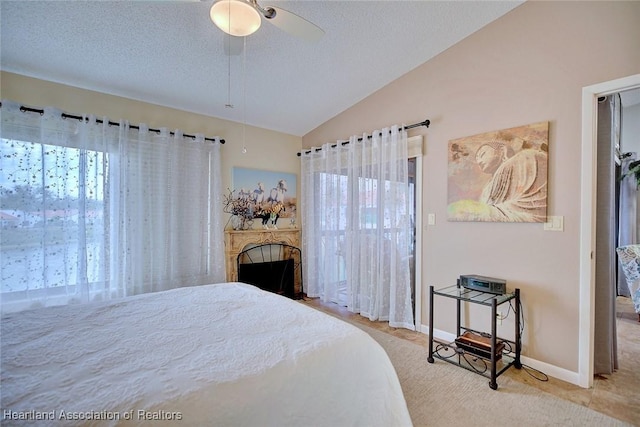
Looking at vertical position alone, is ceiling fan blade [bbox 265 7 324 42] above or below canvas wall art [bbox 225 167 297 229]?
above

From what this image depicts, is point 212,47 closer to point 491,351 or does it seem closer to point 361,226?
point 361,226

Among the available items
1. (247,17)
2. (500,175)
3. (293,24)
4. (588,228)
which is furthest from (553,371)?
(247,17)

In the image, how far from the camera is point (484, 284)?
2465mm

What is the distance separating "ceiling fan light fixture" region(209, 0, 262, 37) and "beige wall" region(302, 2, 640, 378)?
6.89ft

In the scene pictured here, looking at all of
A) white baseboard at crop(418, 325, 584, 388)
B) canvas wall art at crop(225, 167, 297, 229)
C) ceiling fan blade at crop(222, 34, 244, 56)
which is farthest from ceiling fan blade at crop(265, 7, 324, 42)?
white baseboard at crop(418, 325, 584, 388)

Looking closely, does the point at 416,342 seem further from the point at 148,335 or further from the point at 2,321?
the point at 2,321

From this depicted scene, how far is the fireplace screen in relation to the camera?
12.9 ft

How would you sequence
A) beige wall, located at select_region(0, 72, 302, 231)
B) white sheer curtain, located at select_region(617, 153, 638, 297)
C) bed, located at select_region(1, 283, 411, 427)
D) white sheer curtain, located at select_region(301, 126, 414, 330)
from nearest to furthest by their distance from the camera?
1. bed, located at select_region(1, 283, 411, 427)
2. beige wall, located at select_region(0, 72, 302, 231)
3. white sheer curtain, located at select_region(301, 126, 414, 330)
4. white sheer curtain, located at select_region(617, 153, 638, 297)

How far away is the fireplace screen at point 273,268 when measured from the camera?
393 cm

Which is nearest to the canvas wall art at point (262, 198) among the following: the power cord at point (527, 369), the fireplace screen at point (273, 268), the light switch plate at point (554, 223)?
the fireplace screen at point (273, 268)

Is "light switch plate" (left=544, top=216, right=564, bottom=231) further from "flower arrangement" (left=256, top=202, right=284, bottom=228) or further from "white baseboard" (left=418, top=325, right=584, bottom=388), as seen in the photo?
"flower arrangement" (left=256, top=202, right=284, bottom=228)

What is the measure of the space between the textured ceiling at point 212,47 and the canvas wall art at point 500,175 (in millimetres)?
1072

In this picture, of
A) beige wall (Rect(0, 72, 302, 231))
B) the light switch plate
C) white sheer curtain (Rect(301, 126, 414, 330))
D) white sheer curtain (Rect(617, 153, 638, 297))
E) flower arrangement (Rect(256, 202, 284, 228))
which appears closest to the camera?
the light switch plate

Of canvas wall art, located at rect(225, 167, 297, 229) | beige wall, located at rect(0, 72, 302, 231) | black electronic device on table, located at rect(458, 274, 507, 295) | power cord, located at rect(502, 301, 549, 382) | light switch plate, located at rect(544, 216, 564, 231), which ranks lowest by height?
power cord, located at rect(502, 301, 549, 382)
